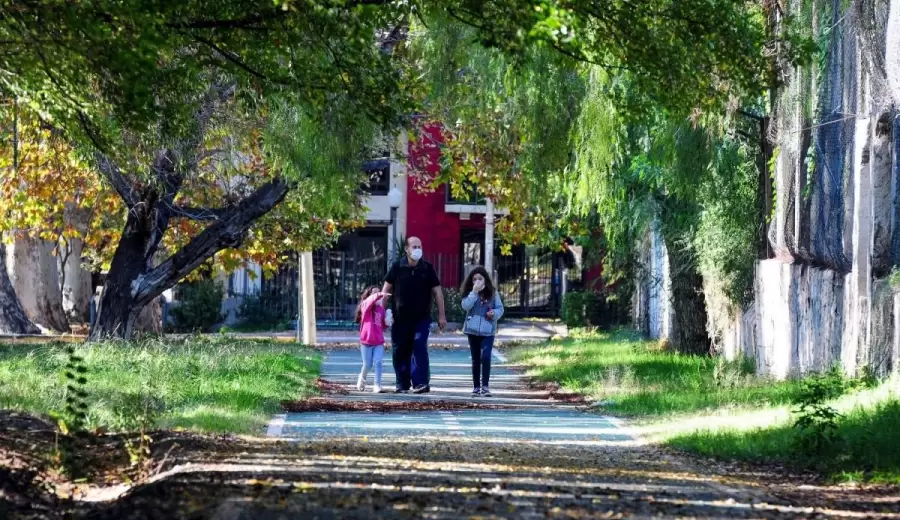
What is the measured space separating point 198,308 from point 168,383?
75.5 ft

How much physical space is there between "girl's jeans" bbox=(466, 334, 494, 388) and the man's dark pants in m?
0.61

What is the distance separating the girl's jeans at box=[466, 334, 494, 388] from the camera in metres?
19.0

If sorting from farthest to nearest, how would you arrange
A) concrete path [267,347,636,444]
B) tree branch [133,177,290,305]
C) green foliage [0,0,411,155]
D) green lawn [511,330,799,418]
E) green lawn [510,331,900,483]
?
1. tree branch [133,177,290,305]
2. green lawn [511,330,799,418]
3. concrete path [267,347,636,444]
4. green lawn [510,331,900,483]
5. green foliage [0,0,411,155]

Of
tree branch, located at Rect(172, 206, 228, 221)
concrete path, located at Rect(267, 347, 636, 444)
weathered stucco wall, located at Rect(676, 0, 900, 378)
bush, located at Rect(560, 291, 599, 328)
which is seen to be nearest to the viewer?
concrete path, located at Rect(267, 347, 636, 444)

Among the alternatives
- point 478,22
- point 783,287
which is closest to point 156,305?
point 783,287

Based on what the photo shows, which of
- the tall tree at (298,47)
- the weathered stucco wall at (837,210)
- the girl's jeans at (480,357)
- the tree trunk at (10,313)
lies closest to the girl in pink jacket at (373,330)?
the girl's jeans at (480,357)

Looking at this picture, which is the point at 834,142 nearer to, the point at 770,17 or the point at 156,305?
the point at 770,17

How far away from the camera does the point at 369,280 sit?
140 feet

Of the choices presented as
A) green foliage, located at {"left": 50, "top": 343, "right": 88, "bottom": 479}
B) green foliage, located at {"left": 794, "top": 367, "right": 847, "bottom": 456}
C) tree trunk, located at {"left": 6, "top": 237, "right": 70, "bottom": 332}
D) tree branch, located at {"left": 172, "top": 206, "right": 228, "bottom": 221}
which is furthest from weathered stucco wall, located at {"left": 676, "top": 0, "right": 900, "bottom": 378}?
tree trunk, located at {"left": 6, "top": 237, "right": 70, "bottom": 332}

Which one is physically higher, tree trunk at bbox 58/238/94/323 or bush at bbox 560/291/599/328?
tree trunk at bbox 58/238/94/323

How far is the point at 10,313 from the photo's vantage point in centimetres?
3244

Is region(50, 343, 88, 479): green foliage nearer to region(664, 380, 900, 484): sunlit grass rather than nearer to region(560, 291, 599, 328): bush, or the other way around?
region(664, 380, 900, 484): sunlit grass

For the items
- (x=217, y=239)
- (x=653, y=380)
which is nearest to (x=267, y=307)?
(x=217, y=239)

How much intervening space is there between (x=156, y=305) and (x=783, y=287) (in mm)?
18468
